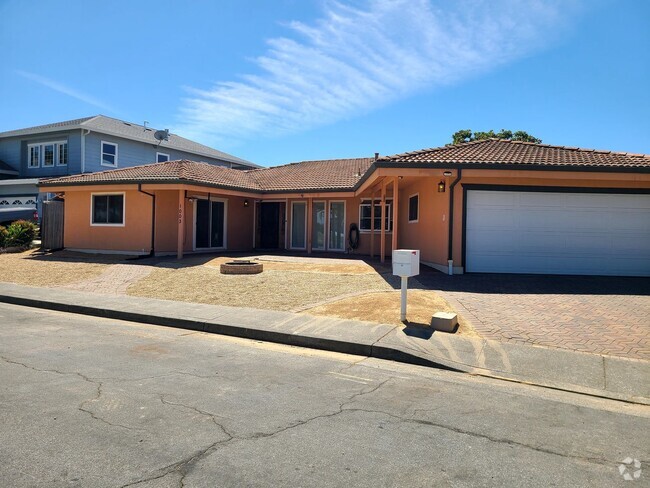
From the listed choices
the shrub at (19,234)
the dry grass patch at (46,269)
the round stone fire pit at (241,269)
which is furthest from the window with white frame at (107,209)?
the round stone fire pit at (241,269)

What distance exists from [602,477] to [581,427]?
41.6 inches

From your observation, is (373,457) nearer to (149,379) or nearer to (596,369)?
(149,379)

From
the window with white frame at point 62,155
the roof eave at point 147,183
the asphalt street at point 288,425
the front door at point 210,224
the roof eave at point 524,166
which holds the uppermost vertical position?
the window with white frame at point 62,155

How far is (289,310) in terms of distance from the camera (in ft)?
30.2

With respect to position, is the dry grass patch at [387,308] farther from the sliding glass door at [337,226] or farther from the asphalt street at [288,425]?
the sliding glass door at [337,226]

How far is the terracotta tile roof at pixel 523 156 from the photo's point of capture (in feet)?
41.9

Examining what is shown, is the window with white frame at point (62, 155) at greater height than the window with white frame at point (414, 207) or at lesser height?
greater

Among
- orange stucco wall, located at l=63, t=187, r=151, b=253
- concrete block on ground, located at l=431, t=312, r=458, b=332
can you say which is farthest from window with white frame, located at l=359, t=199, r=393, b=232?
concrete block on ground, located at l=431, t=312, r=458, b=332

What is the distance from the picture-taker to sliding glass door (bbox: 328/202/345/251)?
20906 mm

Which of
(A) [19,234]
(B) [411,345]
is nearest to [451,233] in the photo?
(B) [411,345]

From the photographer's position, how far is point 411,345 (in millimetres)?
6820

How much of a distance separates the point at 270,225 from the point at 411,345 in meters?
16.4

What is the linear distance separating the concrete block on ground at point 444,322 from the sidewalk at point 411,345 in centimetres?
18

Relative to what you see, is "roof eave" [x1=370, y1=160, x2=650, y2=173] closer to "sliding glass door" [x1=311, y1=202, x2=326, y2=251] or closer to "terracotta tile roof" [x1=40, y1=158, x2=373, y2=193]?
"terracotta tile roof" [x1=40, y1=158, x2=373, y2=193]
